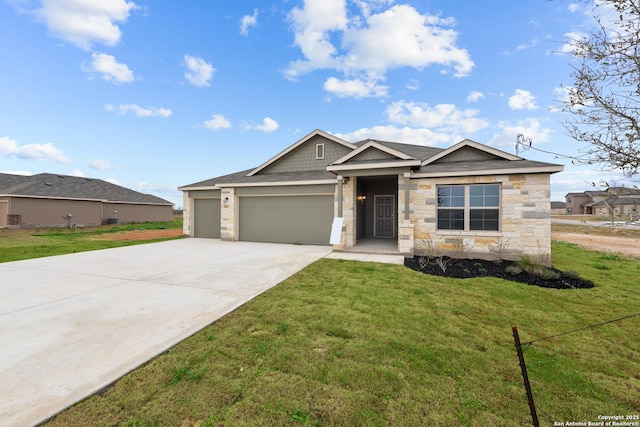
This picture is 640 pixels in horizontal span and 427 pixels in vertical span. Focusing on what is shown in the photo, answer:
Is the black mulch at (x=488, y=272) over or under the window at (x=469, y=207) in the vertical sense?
under

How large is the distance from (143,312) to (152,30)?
1620cm

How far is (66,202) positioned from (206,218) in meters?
19.4

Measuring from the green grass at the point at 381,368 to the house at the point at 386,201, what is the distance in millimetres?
4101

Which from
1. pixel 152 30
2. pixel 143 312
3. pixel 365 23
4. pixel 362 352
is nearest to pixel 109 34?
pixel 152 30

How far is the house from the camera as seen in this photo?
8.47m

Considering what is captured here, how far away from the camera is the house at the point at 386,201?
8.47 meters

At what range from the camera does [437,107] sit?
61.0ft

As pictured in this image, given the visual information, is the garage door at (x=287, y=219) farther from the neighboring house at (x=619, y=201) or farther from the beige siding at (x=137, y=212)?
the beige siding at (x=137, y=212)

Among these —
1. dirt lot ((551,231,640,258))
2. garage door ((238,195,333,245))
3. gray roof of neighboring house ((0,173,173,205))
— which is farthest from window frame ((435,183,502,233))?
gray roof of neighboring house ((0,173,173,205))

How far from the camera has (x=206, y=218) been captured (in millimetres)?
14727

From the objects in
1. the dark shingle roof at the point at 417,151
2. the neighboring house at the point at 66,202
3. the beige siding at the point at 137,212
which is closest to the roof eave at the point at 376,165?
the dark shingle roof at the point at 417,151

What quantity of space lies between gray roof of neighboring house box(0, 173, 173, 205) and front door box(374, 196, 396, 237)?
2814 cm

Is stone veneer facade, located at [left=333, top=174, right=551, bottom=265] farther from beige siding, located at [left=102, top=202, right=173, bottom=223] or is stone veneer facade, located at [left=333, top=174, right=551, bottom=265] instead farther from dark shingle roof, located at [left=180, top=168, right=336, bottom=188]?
beige siding, located at [left=102, top=202, right=173, bottom=223]

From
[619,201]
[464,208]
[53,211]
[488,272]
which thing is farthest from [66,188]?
[619,201]
